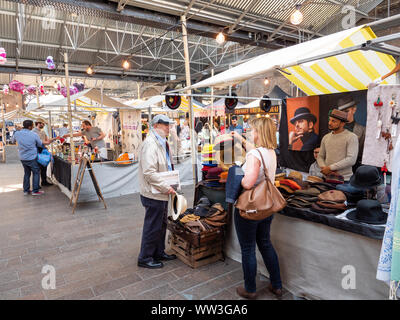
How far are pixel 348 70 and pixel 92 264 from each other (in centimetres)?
401

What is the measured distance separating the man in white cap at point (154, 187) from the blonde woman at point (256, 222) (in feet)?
3.22

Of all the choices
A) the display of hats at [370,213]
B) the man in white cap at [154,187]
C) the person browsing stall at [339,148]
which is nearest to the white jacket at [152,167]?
the man in white cap at [154,187]

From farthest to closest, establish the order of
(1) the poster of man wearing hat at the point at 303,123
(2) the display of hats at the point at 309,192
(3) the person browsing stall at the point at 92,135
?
(3) the person browsing stall at the point at 92,135
(1) the poster of man wearing hat at the point at 303,123
(2) the display of hats at the point at 309,192

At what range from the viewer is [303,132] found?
414 cm

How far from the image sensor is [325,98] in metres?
3.84

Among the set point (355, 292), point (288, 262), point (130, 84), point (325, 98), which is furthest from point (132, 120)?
point (130, 84)

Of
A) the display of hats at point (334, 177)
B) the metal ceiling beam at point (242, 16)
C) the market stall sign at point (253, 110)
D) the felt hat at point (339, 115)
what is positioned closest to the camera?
the display of hats at point (334, 177)

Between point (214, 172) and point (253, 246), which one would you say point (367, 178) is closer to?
point (253, 246)

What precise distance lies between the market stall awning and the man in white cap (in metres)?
1.07

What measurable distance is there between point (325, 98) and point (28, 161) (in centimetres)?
674

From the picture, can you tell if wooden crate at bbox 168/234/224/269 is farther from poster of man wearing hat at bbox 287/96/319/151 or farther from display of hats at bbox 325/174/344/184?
poster of man wearing hat at bbox 287/96/319/151

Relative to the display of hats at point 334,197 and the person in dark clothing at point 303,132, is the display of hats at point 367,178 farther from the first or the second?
the person in dark clothing at point 303,132

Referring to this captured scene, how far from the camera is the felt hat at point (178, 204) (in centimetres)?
290
